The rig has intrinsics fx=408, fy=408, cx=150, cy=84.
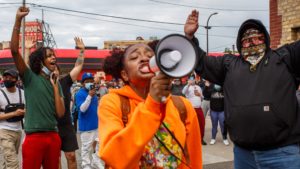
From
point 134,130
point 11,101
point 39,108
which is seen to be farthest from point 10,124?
point 134,130

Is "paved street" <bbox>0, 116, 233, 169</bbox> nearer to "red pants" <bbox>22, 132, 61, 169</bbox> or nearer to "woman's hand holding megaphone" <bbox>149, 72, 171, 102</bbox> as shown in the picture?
"red pants" <bbox>22, 132, 61, 169</bbox>

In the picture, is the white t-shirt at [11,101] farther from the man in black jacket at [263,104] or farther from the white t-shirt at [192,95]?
the white t-shirt at [192,95]

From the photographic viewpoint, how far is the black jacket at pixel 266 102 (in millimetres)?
3084

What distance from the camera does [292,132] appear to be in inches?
122

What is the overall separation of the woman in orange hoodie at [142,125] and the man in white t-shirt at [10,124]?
3.12 metres

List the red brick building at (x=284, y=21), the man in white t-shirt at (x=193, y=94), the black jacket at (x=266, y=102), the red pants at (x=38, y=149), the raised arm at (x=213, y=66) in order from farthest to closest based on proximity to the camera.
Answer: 1. the man in white t-shirt at (x=193, y=94)
2. the red brick building at (x=284, y=21)
3. the red pants at (x=38, y=149)
4. the raised arm at (x=213, y=66)
5. the black jacket at (x=266, y=102)

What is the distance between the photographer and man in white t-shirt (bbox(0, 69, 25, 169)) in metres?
5.21

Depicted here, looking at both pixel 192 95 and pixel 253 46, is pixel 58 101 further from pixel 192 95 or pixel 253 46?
pixel 192 95

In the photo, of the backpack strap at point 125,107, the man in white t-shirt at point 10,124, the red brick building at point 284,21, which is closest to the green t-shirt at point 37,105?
the man in white t-shirt at point 10,124

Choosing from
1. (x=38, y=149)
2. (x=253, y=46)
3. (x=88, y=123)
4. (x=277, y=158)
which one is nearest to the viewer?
(x=277, y=158)

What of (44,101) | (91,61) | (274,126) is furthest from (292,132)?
(91,61)

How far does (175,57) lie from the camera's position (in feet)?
5.60

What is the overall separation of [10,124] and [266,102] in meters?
3.56

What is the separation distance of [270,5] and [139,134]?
7.53 meters
